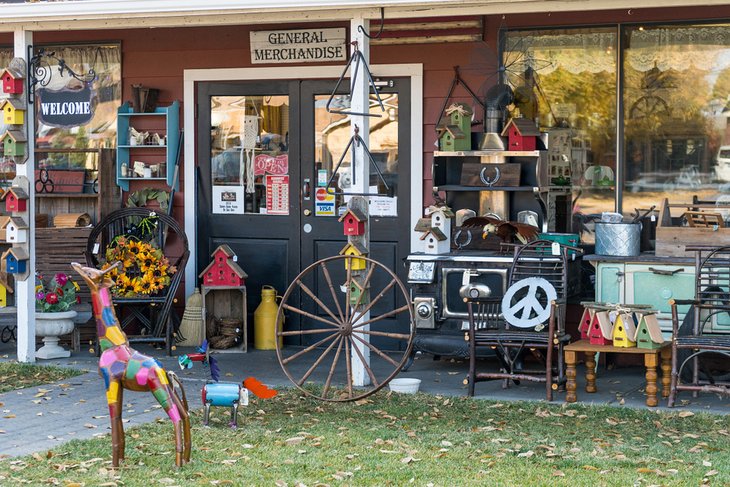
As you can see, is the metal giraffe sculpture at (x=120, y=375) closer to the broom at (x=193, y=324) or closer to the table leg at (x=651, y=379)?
the table leg at (x=651, y=379)

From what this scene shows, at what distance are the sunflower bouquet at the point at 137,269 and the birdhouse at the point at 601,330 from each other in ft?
12.4

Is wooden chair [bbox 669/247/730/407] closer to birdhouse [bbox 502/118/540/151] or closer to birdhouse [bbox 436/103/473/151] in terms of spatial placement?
birdhouse [bbox 502/118/540/151]

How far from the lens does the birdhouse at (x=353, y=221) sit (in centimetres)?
800

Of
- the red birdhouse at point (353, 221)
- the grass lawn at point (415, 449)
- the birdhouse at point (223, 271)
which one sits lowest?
the grass lawn at point (415, 449)

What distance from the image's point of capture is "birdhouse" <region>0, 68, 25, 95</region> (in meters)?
8.94

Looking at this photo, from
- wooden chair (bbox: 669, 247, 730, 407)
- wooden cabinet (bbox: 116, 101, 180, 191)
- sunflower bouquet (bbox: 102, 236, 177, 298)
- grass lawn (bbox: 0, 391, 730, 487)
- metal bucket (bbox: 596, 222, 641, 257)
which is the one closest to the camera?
grass lawn (bbox: 0, 391, 730, 487)

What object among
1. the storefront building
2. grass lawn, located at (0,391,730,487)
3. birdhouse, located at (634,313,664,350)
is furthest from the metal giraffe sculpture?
birdhouse, located at (634,313,664,350)

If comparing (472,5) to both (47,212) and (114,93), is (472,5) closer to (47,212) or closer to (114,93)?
(114,93)

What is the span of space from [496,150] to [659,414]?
2684 millimetres

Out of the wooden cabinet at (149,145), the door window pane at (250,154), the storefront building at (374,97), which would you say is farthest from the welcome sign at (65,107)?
the door window pane at (250,154)

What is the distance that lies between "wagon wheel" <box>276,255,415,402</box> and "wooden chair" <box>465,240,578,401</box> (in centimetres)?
55

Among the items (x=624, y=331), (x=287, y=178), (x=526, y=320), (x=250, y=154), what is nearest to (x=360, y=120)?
(x=526, y=320)

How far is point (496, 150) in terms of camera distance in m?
9.14

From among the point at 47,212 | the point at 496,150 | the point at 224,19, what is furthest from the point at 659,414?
the point at 47,212
